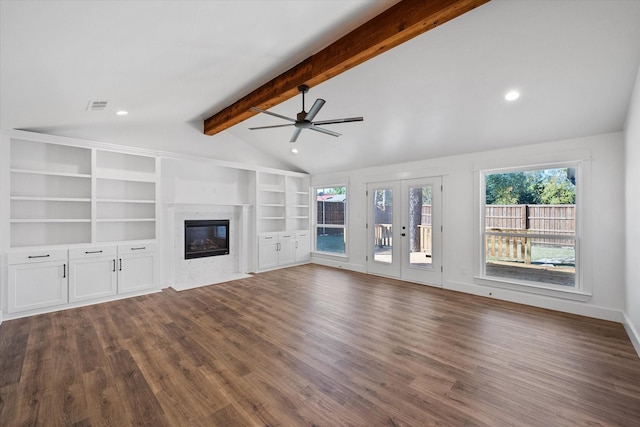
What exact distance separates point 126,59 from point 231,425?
2.92 metres

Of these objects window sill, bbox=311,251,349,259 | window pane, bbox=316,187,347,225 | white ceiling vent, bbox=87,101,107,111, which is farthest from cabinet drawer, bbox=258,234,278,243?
white ceiling vent, bbox=87,101,107,111

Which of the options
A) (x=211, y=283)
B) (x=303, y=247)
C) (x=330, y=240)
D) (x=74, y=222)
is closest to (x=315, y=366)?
(x=211, y=283)

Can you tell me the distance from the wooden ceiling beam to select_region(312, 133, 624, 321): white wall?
10.2ft

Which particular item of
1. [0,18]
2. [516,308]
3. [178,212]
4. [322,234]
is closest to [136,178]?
[178,212]

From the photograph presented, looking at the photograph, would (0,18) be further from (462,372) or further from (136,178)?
(462,372)

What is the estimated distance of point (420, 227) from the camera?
220 inches

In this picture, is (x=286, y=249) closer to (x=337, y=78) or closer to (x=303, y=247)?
(x=303, y=247)

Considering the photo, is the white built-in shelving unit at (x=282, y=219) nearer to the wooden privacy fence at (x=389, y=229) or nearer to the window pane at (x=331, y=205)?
the window pane at (x=331, y=205)

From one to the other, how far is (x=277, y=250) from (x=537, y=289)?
5.06m

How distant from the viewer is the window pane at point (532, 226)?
411cm

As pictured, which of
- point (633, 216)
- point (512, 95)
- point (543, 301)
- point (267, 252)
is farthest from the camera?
point (267, 252)

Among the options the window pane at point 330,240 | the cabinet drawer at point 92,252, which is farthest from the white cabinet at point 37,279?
the window pane at point 330,240

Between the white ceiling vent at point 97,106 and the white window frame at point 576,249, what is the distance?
219 inches

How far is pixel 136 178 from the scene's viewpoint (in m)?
4.86
